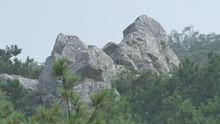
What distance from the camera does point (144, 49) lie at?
90.8 feet

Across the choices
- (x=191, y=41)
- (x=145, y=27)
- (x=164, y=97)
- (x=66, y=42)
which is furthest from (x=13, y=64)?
(x=191, y=41)

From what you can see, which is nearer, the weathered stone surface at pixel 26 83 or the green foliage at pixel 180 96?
the green foliage at pixel 180 96

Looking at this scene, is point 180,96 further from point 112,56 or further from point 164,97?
point 112,56

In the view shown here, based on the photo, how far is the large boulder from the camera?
26703 mm

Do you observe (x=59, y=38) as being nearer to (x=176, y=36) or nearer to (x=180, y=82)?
(x=180, y=82)

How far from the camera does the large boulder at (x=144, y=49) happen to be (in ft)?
87.6

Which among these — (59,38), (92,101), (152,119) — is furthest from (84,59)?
(92,101)

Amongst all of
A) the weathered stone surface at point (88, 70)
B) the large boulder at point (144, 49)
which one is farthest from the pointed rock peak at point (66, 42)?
the large boulder at point (144, 49)

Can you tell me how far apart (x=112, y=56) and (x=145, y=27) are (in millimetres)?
3297

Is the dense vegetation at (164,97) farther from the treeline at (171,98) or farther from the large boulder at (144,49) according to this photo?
the large boulder at (144,49)

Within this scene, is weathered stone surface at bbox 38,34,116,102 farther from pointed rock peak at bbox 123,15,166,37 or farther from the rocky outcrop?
pointed rock peak at bbox 123,15,166,37

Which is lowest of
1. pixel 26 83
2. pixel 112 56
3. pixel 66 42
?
pixel 26 83

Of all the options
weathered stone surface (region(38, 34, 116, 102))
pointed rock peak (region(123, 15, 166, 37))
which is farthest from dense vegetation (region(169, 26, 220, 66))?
weathered stone surface (region(38, 34, 116, 102))

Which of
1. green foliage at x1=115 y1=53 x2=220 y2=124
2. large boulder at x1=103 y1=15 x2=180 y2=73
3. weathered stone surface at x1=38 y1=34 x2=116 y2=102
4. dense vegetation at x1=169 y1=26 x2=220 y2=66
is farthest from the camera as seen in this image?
dense vegetation at x1=169 y1=26 x2=220 y2=66
